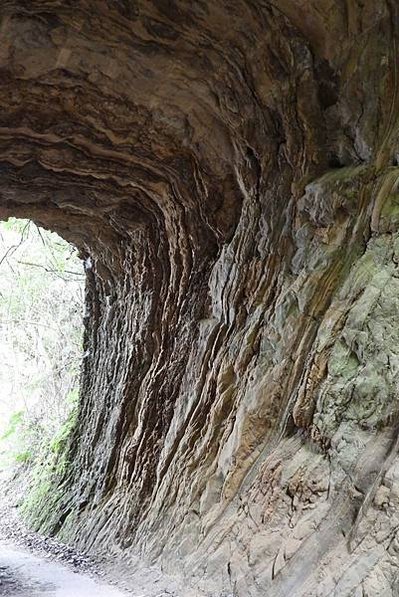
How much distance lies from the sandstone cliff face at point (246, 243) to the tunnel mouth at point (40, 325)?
6.11m

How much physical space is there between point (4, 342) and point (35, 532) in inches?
310

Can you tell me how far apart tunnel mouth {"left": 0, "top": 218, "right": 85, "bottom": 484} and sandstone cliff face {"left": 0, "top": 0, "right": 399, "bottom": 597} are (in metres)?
6.11

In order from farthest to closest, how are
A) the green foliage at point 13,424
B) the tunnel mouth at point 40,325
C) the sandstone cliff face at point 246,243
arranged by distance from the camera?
the green foliage at point 13,424
the tunnel mouth at point 40,325
the sandstone cliff face at point 246,243

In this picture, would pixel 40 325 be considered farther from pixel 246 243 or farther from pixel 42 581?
pixel 246 243

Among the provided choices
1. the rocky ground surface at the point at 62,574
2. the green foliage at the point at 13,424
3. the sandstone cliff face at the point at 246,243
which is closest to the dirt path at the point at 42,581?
the rocky ground surface at the point at 62,574

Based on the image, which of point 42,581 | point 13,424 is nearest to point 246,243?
point 42,581

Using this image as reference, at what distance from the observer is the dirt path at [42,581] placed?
588 cm

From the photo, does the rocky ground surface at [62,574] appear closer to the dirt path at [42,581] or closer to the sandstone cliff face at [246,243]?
the dirt path at [42,581]

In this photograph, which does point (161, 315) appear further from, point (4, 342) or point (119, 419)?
point (4, 342)

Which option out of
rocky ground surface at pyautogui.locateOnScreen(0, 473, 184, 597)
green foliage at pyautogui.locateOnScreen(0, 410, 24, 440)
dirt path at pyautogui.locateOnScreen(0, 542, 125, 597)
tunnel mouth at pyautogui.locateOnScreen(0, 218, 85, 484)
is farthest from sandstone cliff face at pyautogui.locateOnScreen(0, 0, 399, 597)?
green foliage at pyautogui.locateOnScreen(0, 410, 24, 440)

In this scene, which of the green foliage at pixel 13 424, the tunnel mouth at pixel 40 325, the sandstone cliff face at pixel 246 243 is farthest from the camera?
the green foliage at pixel 13 424

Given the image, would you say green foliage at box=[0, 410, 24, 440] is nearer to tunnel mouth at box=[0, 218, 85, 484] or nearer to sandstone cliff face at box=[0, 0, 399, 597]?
tunnel mouth at box=[0, 218, 85, 484]

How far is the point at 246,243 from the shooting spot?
7.00 m

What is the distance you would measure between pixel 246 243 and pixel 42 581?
4326 millimetres
